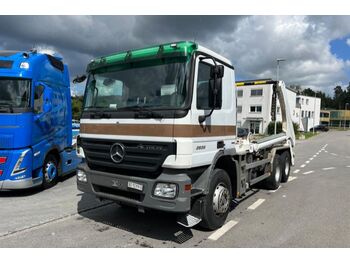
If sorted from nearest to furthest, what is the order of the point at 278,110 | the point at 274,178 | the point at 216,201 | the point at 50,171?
1. the point at 216,201
2. the point at 50,171
3. the point at 274,178
4. the point at 278,110

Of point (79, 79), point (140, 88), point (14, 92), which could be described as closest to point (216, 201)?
point (140, 88)

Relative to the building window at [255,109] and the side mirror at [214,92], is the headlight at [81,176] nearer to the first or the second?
the side mirror at [214,92]

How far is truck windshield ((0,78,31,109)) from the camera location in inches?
247

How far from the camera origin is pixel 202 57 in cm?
412

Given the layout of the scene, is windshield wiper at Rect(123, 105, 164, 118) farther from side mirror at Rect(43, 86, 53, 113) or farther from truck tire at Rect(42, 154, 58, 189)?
truck tire at Rect(42, 154, 58, 189)

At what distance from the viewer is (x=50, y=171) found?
24.2 ft

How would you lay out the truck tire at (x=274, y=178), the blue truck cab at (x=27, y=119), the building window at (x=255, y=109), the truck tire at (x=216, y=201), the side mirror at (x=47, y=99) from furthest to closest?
the building window at (x=255, y=109)
the truck tire at (x=274, y=178)
the side mirror at (x=47, y=99)
the blue truck cab at (x=27, y=119)
the truck tire at (x=216, y=201)

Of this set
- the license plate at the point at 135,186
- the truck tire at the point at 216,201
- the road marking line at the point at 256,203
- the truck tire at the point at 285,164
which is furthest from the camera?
the truck tire at the point at 285,164

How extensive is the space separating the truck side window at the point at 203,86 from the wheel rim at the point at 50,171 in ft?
16.1

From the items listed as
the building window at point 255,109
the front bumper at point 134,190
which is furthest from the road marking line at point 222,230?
the building window at point 255,109

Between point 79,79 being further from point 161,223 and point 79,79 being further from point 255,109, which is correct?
point 255,109

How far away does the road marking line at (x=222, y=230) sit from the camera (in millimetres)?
4382

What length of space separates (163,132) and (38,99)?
4.06 metres

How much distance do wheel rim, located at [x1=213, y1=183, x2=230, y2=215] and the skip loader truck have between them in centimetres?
2
